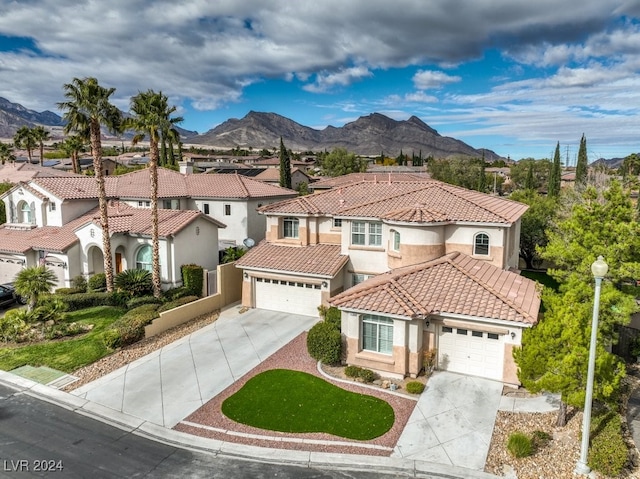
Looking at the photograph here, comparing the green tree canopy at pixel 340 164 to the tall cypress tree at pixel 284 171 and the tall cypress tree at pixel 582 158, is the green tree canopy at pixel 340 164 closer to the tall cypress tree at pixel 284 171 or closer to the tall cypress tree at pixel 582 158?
the tall cypress tree at pixel 284 171

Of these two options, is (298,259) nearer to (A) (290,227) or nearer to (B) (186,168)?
(A) (290,227)

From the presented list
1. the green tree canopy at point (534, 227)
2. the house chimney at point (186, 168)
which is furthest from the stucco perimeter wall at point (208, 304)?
the green tree canopy at point (534, 227)

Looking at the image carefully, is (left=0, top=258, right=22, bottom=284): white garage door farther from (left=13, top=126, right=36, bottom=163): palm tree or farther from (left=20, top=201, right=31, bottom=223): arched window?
(left=13, top=126, right=36, bottom=163): palm tree

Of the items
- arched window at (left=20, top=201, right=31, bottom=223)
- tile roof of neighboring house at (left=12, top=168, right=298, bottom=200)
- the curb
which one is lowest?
the curb

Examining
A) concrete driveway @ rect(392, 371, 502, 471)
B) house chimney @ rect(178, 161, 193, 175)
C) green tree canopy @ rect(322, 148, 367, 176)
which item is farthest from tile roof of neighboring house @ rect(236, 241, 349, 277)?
green tree canopy @ rect(322, 148, 367, 176)

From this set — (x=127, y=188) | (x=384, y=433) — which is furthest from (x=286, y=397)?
(x=127, y=188)

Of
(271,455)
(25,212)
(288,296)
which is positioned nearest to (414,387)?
(271,455)
